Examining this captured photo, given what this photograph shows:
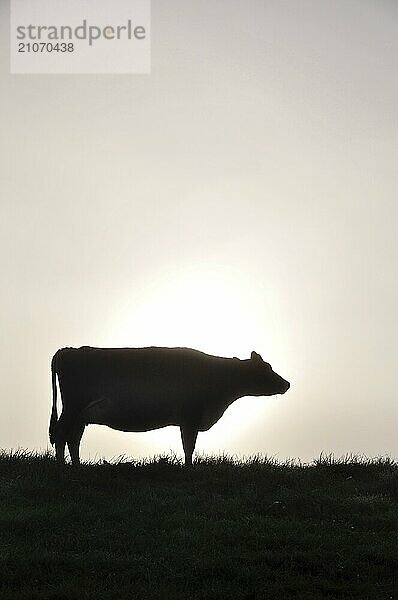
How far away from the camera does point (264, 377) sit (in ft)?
71.6

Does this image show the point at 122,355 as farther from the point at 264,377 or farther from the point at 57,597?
the point at 57,597

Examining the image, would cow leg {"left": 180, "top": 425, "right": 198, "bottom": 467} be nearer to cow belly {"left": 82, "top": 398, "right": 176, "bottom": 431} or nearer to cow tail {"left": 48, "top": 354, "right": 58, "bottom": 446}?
cow belly {"left": 82, "top": 398, "right": 176, "bottom": 431}

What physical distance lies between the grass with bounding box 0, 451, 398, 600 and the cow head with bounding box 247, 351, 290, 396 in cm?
399

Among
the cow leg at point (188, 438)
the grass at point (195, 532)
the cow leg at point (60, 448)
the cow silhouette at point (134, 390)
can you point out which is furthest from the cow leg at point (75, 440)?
the cow leg at point (188, 438)

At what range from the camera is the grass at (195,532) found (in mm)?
11211

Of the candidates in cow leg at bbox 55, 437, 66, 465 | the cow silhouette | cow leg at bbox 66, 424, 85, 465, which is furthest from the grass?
the cow silhouette

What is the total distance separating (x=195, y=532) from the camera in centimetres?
1302

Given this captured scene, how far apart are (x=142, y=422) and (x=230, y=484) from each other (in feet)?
13.5

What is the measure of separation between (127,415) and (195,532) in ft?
22.8

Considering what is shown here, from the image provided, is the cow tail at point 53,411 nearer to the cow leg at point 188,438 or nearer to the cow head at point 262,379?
the cow leg at point 188,438

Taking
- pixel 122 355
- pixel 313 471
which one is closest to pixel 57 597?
pixel 313 471

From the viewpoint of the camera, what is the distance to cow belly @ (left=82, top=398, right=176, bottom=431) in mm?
19516

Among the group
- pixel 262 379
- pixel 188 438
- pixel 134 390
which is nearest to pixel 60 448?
pixel 134 390

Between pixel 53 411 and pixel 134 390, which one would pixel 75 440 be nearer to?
pixel 53 411
